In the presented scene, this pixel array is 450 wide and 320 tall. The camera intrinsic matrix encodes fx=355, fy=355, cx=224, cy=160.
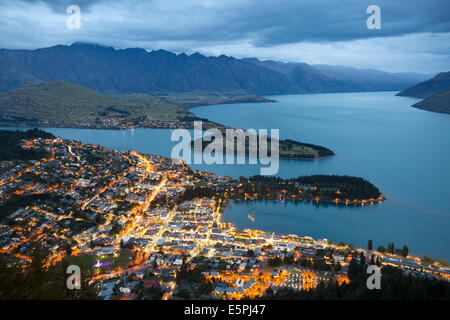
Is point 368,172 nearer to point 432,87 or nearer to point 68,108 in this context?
point 68,108

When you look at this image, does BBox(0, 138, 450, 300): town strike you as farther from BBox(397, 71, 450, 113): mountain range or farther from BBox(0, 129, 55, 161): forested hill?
BBox(397, 71, 450, 113): mountain range

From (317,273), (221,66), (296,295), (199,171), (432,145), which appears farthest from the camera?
(221,66)

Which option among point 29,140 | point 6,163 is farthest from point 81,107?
point 6,163

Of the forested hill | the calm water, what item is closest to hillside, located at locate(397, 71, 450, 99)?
the calm water

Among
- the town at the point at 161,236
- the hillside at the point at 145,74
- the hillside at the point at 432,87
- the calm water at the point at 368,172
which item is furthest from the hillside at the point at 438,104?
the hillside at the point at 145,74

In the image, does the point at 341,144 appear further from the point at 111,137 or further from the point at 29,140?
the point at 29,140

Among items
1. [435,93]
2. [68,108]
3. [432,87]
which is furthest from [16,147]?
[432,87]

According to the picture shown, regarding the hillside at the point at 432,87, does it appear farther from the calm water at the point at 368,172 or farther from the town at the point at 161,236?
the town at the point at 161,236
